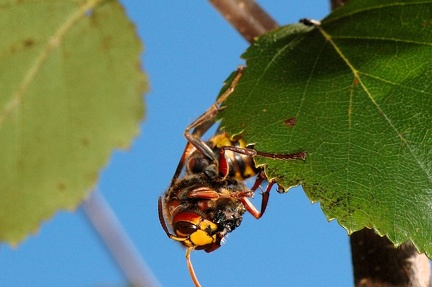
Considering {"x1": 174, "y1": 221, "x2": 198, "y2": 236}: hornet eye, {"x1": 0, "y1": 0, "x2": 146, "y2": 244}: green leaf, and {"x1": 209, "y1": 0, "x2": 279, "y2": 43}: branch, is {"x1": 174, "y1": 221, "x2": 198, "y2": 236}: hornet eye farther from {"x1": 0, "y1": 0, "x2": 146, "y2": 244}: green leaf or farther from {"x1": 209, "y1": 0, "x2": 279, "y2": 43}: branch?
{"x1": 0, "y1": 0, "x2": 146, "y2": 244}: green leaf

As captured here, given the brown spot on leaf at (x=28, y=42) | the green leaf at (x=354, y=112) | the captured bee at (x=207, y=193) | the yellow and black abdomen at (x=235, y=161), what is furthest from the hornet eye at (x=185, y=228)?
the brown spot on leaf at (x=28, y=42)

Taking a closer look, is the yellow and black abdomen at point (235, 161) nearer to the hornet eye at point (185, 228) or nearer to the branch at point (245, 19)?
the hornet eye at point (185, 228)

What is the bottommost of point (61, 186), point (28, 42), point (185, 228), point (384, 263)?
point (384, 263)

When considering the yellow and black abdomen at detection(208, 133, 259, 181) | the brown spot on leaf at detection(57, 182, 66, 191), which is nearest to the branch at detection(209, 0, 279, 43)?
the yellow and black abdomen at detection(208, 133, 259, 181)

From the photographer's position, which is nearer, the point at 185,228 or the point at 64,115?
the point at 64,115

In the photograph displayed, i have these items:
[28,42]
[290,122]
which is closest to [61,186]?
[28,42]

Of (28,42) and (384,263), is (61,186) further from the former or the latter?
(384,263)

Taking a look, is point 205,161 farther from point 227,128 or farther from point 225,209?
point 227,128
